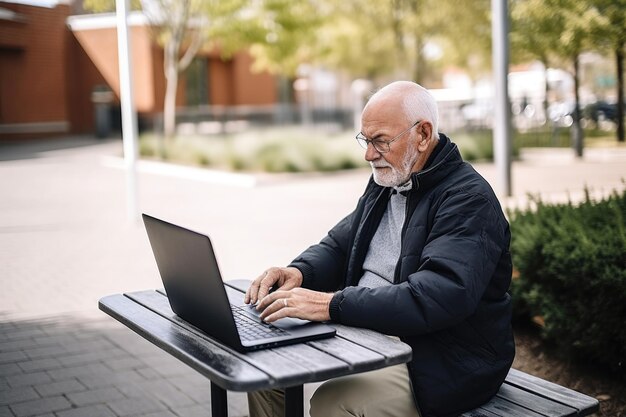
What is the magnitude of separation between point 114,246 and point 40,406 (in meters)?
5.55

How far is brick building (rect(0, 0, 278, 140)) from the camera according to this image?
1209 inches

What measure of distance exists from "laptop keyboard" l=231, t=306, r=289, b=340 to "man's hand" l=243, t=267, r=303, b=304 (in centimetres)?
20

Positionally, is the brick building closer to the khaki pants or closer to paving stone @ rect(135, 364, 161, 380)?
paving stone @ rect(135, 364, 161, 380)

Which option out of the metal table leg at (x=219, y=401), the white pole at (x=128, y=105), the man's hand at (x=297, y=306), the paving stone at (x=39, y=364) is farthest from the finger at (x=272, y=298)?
the white pole at (x=128, y=105)

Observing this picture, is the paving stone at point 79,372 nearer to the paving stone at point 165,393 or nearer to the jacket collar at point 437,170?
the paving stone at point 165,393

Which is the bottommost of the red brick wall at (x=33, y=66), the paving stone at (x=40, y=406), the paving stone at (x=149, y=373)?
the paving stone at (x=149, y=373)

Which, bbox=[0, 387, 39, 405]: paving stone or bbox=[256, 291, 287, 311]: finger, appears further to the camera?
bbox=[0, 387, 39, 405]: paving stone

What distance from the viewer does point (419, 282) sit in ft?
8.64

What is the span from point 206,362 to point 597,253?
100 inches

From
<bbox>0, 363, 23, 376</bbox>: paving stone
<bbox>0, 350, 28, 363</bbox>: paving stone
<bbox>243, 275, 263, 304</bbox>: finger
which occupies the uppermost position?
<bbox>243, 275, 263, 304</bbox>: finger

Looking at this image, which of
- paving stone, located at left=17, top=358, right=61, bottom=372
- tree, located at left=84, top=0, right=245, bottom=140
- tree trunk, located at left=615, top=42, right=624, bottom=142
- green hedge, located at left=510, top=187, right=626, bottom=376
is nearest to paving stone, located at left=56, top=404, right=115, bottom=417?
paving stone, located at left=17, top=358, right=61, bottom=372

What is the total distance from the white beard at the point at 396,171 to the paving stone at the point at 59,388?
2.54m

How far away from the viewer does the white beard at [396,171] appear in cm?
303

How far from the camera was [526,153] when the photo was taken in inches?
842
